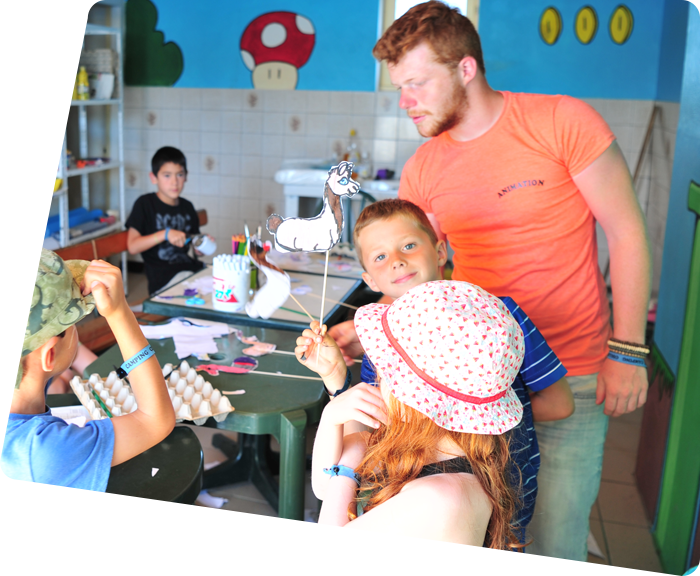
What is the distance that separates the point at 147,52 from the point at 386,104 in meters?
2.06

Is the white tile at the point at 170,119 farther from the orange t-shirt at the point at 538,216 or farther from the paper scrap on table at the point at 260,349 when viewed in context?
the orange t-shirt at the point at 538,216

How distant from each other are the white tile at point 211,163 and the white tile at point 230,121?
0.78 feet

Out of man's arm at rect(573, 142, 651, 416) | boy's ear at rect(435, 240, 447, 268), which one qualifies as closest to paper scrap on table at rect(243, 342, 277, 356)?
boy's ear at rect(435, 240, 447, 268)

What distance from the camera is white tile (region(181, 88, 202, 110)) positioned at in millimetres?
5152

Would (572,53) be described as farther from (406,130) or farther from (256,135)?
(256,135)

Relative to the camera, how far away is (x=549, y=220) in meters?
1.51

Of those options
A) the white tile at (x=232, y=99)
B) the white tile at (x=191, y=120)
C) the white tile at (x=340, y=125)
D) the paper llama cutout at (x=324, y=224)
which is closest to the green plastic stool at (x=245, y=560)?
the paper llama cutout at (x=324, y=224)

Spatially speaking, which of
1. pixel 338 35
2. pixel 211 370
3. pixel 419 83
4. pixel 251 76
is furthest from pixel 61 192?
pixel 419 83

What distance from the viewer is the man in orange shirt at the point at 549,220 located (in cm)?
144

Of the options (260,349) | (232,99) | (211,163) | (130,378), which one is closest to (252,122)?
(232,99)

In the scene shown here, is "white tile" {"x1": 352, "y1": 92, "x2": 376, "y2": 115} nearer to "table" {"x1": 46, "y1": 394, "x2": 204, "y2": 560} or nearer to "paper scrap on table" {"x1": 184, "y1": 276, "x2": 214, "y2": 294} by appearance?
"paper scrap on table" {"x1": 184, "y1": 276, "x2": 214, "y2": 294}

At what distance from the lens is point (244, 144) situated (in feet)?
16.9

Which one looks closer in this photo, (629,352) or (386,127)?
(629,352)

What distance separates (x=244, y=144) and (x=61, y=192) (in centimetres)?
156
